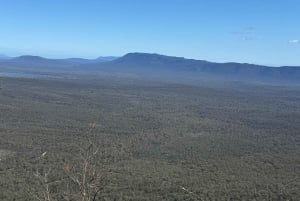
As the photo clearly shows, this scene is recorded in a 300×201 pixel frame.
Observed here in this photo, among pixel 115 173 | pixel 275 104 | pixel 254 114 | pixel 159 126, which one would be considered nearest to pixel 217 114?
pixel 254 114

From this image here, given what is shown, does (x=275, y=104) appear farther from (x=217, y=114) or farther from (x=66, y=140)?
(x=66, y=140)

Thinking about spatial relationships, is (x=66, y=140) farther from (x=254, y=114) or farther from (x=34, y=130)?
(x=254, y=114)

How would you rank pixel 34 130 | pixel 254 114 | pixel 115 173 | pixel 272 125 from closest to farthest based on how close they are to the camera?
1. pixel 115 173
2. pixel 34 130
3. pixel 272 125
4. pixel 254 114

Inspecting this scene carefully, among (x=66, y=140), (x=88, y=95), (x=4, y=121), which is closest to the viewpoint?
(x=66, y=140)

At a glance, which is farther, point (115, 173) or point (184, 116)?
point (184, 116)

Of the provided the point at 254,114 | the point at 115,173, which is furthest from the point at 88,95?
the point at 115,173

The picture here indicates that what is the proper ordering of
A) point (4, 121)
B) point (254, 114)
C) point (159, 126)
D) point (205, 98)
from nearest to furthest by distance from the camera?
point (4, 121) → point (159, 126) → point (254, 114) → point (205, 98)
